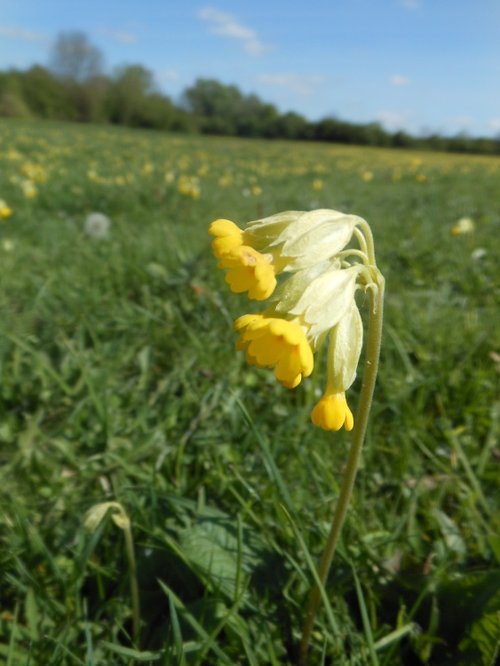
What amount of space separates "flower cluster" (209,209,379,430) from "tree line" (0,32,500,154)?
51.7 m

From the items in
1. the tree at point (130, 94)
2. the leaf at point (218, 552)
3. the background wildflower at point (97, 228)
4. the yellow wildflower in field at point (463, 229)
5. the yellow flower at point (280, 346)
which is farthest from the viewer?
the tree at point (130, 94)

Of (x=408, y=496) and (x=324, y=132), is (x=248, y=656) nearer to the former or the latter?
(x=408, y=496)

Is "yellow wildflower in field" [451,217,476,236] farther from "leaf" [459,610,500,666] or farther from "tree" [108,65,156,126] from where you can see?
"tree" [108,65,156,126]

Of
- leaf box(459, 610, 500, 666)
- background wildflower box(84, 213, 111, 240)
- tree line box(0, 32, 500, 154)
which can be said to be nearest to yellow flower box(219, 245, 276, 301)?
leaf box(459, 610, 500, 666)

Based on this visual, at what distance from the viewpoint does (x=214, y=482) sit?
178cm

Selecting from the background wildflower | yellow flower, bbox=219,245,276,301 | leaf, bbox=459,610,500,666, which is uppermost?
yellow flower, bbox=219,245,276,301

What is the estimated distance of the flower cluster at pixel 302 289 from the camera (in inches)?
39.5

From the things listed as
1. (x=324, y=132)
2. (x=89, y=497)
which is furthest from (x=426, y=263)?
(x=324, y=132)

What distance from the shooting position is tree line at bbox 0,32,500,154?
169 ft

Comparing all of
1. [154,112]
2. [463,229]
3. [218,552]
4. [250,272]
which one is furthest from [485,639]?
[154,112]

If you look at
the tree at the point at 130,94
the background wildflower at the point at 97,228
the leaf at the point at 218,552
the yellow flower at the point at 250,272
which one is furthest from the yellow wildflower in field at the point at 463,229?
the tree at the point at 130,94

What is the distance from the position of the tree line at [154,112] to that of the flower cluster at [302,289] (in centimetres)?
5165

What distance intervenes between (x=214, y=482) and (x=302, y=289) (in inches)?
35.3

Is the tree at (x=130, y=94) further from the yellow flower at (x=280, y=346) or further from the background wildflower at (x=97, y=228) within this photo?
the yellow flower at (x=280, y=346)
